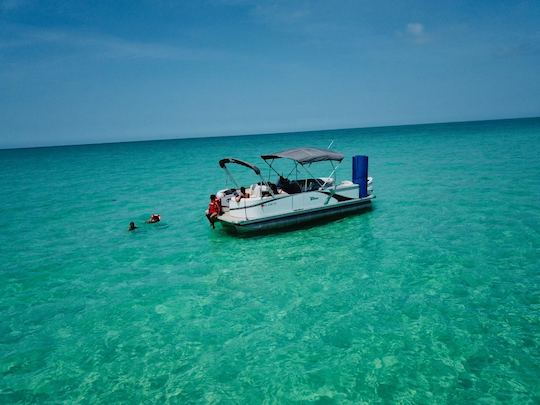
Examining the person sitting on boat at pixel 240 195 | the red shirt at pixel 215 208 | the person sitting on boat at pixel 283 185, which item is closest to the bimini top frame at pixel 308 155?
the person sitting on boat at pixel 283 185

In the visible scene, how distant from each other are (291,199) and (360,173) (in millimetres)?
4489

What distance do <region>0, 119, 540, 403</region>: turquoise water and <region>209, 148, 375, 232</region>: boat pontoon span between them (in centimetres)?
72

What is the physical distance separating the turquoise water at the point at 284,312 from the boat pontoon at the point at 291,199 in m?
0.72

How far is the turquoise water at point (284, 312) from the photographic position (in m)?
6.59

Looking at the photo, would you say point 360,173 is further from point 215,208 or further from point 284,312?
point 284,312

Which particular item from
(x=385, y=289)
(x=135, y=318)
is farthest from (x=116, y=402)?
(x=385, y=289)

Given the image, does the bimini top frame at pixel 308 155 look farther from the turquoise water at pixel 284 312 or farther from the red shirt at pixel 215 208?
the red shirt at pixel 215 208

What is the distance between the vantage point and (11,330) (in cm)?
898

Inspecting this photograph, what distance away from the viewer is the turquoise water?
21.6ft

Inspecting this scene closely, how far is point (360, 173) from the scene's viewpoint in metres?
17.5

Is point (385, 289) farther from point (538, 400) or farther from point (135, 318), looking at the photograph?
point (135, 318)

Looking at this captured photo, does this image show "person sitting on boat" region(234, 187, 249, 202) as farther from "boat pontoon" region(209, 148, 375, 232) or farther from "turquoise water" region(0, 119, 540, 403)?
"turquoise water" region(0, 119, 540, 403)

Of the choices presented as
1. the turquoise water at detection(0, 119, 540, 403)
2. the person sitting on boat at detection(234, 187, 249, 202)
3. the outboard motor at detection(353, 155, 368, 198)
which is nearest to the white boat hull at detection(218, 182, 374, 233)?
the person sitting on boat at detection(234, 187, 249, 202)

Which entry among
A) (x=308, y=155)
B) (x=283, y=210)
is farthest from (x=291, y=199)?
(x=308, y=155)
